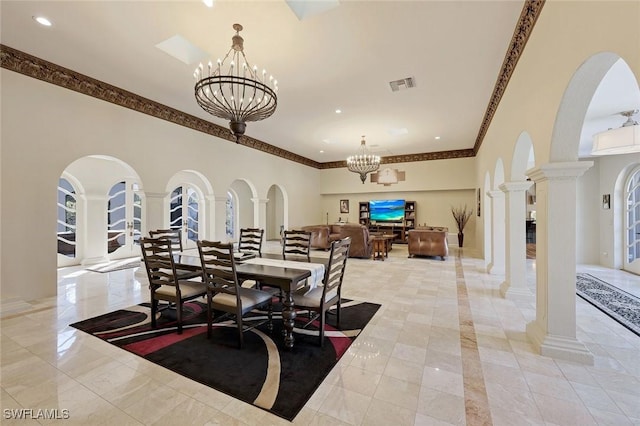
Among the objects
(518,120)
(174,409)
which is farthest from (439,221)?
(174,409)

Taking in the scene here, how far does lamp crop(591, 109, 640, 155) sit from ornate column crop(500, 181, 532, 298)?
1186 millimetres

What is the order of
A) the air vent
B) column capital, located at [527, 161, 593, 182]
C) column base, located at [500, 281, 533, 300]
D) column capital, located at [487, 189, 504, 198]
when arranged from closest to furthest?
column capital, located at [527, 161, 593, 182] < column base, located at [500, 281, 533, 300] < the air vent < column capital, located at [487, 189, 504, 198]

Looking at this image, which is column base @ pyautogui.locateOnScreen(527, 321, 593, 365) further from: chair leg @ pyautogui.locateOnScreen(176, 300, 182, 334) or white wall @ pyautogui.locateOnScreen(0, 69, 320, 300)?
white wall @ pyautogui.locateOnScreen(0, 69, 320, 300)

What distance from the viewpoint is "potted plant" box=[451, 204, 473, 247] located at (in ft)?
30.5

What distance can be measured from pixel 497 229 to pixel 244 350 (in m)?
4.93

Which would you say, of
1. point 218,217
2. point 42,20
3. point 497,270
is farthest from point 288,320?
point 218,217

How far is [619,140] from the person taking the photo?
3553mm

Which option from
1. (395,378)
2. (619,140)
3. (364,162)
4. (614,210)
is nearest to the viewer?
(395,378)

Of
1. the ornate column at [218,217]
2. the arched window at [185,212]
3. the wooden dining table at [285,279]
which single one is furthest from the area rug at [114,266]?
the wooden dining table at [285,279]

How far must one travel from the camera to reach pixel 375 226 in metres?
10.8

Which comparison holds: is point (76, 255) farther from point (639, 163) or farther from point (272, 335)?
point (639, 163)

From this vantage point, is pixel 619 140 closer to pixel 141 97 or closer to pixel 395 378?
pixel 395 378

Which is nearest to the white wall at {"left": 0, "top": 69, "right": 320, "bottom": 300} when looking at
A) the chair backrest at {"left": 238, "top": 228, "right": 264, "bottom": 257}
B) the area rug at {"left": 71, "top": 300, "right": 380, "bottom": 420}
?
the area rug at {"left": 71, "top": 300, "right": 380, "bottom": 420}

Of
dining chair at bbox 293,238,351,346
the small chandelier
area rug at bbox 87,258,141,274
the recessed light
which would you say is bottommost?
area rug at bbox 87,258,141,274
